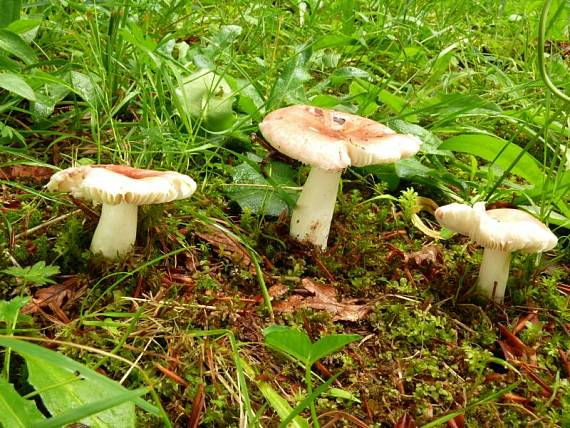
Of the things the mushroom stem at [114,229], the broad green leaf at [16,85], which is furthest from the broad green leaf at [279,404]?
the broad green leaf at [16,85]

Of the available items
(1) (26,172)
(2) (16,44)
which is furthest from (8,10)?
(1) (26,172)

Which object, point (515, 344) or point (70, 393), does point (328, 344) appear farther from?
point (515, 344)

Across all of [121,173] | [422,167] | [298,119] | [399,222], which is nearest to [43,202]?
[121,173]

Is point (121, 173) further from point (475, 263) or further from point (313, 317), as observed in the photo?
point (475, 263)

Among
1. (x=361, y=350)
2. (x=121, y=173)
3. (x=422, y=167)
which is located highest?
(x=121, y=173)

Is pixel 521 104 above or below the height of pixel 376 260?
above

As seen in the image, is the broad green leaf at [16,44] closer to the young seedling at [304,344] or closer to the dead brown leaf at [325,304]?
the dead brown leaf at [325,304]
